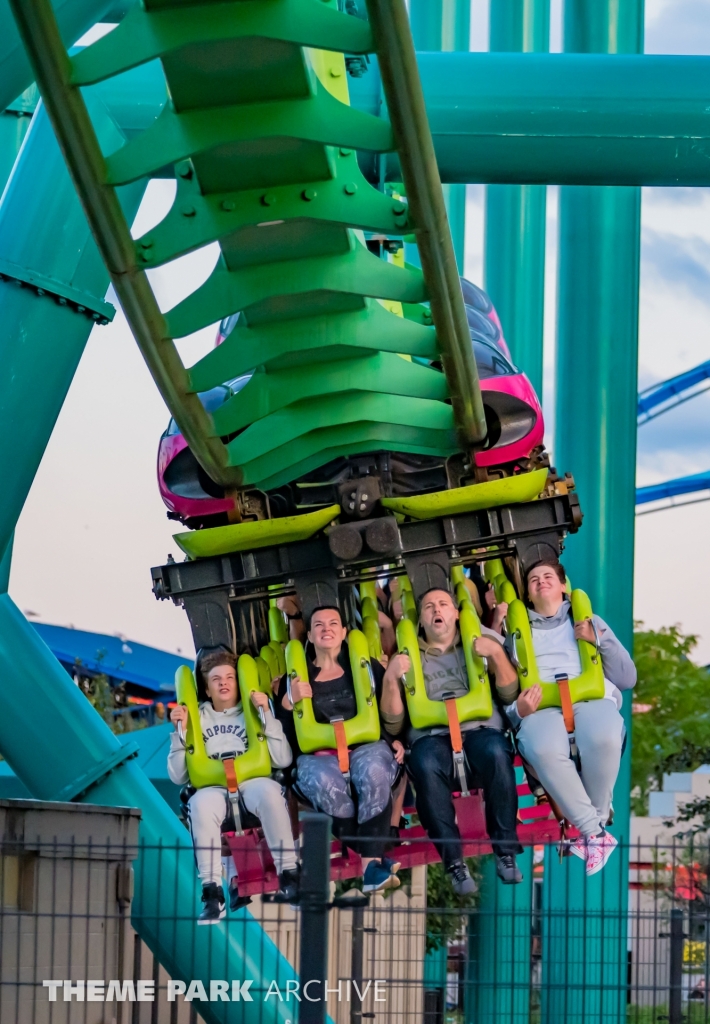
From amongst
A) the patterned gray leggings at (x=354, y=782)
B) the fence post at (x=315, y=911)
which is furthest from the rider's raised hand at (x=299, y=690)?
the fence post at (x=315, y=911)

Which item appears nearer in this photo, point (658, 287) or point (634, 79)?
point (634, 79)

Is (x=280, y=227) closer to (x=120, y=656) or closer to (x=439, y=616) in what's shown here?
(x=439, y=616)

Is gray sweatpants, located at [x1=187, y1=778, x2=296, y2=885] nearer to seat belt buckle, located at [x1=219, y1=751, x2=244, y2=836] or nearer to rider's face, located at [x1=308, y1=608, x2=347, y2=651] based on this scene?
seat belt buckle, located at [x1=219, y1=751, x2=244, y2=836]

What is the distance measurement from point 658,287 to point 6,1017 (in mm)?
26079

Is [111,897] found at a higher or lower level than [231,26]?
lower

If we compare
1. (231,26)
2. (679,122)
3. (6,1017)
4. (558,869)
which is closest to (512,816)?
(6,1017)

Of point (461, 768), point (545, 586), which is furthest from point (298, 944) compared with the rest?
point (545, 586)

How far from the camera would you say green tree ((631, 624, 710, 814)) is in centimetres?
2883

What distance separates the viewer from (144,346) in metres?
4.88

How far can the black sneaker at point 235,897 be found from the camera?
586 cm

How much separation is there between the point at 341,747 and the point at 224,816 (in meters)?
0.55

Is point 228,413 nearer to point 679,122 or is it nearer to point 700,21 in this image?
point 679,122

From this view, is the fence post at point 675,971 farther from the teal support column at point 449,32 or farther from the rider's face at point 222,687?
the teal support column at point 449,32

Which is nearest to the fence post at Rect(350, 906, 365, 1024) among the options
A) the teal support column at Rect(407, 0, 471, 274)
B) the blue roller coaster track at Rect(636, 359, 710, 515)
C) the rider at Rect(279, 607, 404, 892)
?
the rider at Rect(279, 607, 404, 892)
